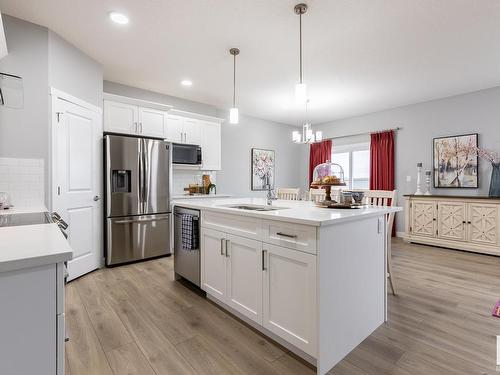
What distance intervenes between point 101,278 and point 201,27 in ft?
9.67

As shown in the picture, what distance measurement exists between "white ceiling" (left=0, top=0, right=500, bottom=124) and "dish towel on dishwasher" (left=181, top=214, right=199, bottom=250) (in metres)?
1.91

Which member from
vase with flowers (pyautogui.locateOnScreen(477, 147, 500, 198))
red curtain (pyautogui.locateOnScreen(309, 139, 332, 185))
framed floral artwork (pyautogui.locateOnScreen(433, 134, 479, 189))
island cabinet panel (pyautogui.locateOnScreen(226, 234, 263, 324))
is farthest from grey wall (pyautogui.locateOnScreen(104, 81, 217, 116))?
vase with flowers (pyautogui.locateOnScreen(477, 147, 500, 198))

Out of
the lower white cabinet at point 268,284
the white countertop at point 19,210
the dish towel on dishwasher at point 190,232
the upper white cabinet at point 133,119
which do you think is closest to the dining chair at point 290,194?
the dish towel on dishwasher at point 190,232

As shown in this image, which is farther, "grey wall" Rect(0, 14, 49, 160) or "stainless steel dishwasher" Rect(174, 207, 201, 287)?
"stainless steel dishwasher" Rect(174, 207, 201, 287)

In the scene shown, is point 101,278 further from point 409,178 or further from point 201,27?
point 409,178

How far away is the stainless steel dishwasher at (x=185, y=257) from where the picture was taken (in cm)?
258

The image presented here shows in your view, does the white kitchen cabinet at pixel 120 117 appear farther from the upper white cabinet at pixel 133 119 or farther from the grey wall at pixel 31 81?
the grey wall at pixel 31 81

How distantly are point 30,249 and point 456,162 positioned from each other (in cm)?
570

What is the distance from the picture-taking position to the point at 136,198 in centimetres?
357

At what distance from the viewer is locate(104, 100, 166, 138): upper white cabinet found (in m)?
3.62

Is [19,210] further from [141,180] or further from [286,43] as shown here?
[286,43]

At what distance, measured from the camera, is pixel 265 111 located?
561 cm

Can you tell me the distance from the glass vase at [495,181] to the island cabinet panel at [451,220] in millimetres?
445

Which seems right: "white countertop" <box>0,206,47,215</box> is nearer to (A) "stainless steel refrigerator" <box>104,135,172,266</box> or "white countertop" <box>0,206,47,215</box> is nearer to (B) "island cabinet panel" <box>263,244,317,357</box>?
(A) "stainless steel refrigerator" <box>104,135,172,266</box>
